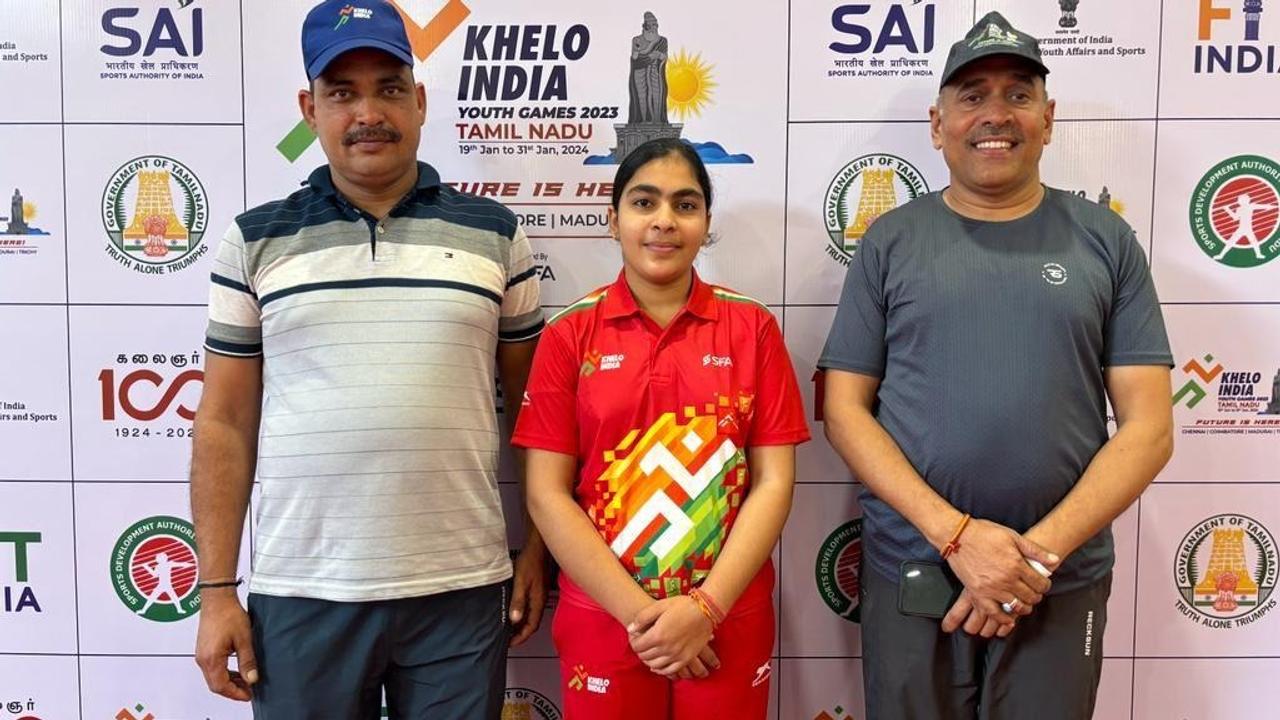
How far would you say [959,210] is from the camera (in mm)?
1628

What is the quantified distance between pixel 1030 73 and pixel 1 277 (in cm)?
235

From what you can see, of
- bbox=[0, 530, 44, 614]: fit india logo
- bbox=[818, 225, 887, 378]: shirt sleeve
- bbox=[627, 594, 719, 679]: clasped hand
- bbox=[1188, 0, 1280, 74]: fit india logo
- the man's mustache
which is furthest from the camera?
bbox=[0, 530, 44, 614]: fit india logo

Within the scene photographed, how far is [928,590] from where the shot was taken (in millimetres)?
1538

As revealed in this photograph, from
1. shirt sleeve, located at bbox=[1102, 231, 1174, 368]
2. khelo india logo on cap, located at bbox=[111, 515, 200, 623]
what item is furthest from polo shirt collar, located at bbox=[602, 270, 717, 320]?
khelo india logo on cap, located at bbox=[111, 515, 200, 623]

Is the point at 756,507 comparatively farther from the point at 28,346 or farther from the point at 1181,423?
the point at 28,346

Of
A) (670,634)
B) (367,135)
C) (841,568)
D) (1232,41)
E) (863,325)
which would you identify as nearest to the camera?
(670,634)

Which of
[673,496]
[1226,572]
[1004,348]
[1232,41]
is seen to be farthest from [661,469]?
[1232,41]

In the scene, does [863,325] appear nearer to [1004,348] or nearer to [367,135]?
[1004,348]

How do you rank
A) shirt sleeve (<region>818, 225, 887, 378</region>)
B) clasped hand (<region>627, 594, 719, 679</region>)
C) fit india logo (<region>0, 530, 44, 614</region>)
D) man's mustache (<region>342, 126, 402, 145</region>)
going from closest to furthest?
1. clasped hand (<region>627, 594, 719, 679</region>)
2. man's mustache (<region>342, 126, 402, 145</region>)
3. shirt sleeve (<region>818, 225, 887, 378</region>)
4. fit india logo (<region>0, 530, 44, 614</region>)

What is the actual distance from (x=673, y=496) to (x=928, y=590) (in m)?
0.52

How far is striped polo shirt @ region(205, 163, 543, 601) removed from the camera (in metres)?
1.48

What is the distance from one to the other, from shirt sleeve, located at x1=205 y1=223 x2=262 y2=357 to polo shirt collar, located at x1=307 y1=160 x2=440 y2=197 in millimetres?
164

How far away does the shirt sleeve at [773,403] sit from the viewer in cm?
152

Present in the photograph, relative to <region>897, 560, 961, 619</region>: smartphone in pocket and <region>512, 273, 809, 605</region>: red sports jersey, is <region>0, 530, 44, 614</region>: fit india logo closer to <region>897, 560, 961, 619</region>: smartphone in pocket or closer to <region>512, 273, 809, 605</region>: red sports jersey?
<region>512, 273, 809, 605</region>: red sports jersey
